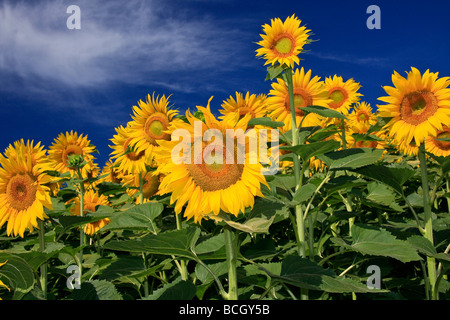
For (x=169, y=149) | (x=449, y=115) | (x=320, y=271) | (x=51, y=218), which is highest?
(x=449, y=115)

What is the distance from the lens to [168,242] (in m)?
2.26

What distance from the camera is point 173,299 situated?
231 centimetres

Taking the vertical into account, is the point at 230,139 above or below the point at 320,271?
above

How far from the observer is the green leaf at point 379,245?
2.60 metres

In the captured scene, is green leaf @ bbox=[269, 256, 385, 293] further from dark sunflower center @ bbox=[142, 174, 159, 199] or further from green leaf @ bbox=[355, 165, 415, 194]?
dark sunflower center @ bbox=[142, 174, 159, 199]

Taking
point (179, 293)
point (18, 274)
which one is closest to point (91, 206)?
point (18, 274)

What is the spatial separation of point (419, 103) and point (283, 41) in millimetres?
1695

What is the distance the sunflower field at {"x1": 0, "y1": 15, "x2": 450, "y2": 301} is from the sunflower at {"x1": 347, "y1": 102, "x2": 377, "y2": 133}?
132cm

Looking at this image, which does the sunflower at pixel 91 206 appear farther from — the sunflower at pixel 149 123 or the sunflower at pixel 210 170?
the sunflower at pixel 210 170

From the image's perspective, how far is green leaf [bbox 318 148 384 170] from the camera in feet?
9.96

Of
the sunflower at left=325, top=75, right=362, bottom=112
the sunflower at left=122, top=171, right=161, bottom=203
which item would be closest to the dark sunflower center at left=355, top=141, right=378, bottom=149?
the sunflower at left=325, top=75, right=362, bottom=112
